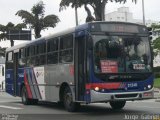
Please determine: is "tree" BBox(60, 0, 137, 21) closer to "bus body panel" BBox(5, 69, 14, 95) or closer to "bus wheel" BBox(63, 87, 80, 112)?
"bus body panel" BBox(5, 69, 14, 95)

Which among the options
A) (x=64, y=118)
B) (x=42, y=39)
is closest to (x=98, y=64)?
(x=64, y=118)

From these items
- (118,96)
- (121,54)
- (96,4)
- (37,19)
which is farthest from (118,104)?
(37,19)

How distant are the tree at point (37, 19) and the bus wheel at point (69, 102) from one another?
49.1m

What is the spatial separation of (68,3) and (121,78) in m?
35.4

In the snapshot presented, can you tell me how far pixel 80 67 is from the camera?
1686 centimetres

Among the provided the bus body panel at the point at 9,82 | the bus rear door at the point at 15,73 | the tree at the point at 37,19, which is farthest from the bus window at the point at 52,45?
the tree at the point at 37,19

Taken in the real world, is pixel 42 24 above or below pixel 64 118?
above

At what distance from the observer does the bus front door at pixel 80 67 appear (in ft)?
54.4

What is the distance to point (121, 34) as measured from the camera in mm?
16781

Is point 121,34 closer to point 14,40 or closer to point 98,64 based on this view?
point 98,64

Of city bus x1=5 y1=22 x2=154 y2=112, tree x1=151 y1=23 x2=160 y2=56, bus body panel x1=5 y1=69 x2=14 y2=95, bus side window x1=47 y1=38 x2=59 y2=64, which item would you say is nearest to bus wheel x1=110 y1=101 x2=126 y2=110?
city bus x1=5 y1=22 x2=154 y2=112

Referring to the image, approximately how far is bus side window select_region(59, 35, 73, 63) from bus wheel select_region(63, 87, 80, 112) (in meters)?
1.17

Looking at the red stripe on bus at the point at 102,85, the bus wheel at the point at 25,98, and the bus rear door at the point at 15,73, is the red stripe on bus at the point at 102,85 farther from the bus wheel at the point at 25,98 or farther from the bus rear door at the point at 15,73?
the bus rear door at the point at 15,73

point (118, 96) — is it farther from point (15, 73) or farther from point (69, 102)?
point (15, 73)
